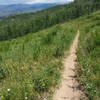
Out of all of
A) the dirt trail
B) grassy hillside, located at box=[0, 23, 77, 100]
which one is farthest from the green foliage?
the dirt trail

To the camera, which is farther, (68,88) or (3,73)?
(3,73)

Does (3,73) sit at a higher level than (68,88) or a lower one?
higher

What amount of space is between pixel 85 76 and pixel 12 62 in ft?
10.4

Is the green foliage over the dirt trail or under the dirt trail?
over

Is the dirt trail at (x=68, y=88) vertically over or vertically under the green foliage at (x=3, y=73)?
under

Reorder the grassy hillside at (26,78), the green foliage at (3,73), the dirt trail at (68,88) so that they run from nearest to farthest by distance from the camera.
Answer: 1. the grassy hillside at (26,78)
2. the dirt trail at (68,88)
3. the green foliage at (3,73)

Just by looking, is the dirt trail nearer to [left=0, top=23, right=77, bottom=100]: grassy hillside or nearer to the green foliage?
[left=0, top=23, right=77, bottom=100]: grassy hillside

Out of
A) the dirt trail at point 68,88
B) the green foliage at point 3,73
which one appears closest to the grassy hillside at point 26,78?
the green foliage at point 3,73

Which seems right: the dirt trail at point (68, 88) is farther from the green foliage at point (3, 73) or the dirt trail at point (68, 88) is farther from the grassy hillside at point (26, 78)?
the green foliage at point (3, 73)

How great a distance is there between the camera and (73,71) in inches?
351

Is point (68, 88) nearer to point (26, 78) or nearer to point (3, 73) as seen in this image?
point (26, 78)

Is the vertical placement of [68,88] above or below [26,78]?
below

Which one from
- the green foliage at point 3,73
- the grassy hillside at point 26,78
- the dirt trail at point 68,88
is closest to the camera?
the grassy hillside at point 26,78

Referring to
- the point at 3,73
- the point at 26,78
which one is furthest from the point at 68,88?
the point at 3,73
